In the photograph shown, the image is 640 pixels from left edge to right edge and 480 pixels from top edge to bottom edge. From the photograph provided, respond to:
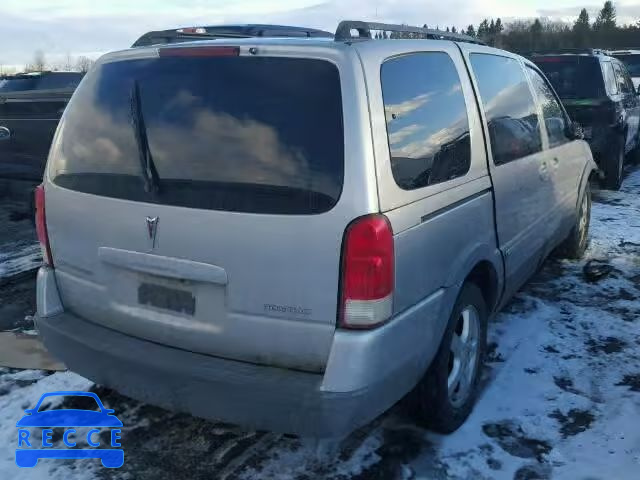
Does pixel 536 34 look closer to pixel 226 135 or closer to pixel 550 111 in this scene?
pixel 550 111

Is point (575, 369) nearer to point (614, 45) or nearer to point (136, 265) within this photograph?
point (136, 265)

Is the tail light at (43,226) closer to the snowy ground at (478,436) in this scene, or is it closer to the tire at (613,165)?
the snowy ground at (478,436)

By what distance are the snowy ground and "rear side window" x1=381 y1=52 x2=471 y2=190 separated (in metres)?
1.28

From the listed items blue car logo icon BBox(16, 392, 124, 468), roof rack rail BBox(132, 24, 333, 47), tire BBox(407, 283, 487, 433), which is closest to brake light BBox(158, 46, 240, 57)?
roof rack rail BBox(132, 24, 333, 47)

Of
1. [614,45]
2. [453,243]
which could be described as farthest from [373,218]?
[614,45]

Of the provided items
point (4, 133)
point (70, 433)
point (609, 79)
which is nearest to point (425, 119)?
point (70, 433)

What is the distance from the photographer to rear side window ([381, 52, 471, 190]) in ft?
8.36

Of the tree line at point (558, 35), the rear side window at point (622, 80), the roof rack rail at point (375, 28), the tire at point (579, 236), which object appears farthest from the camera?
the tree line at point (558, 35)

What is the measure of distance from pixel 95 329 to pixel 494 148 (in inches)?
88.5

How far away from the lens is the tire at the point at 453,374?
2912mm

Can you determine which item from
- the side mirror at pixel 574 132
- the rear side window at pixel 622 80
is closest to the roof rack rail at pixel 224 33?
the side mirror at pixel 574 132

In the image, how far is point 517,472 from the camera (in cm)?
281

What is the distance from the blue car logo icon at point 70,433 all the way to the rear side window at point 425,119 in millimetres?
1863

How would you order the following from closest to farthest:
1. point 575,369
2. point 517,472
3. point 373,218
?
point 373,218
point 517,472
point 575,369
